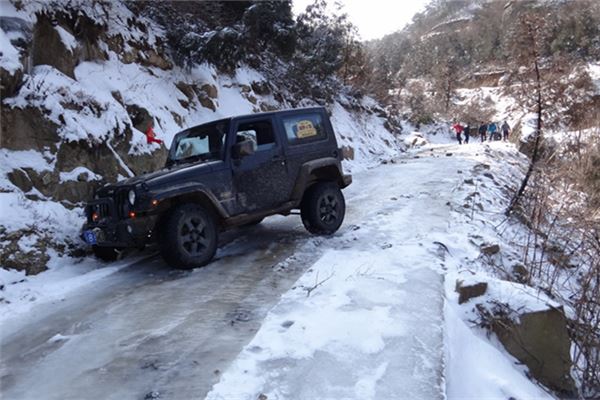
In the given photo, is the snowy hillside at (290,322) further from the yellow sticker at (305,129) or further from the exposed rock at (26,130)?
the exposed rock at (26,130)

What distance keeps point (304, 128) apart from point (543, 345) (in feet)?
14.3

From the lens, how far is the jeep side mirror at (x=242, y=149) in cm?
587

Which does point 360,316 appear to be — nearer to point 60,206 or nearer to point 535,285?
point 535,285

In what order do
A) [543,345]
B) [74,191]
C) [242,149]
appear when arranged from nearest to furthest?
1. [543,345]
2. [242,149]
3. [74,191]

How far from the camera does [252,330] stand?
4.00 m

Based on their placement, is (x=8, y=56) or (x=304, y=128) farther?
(x=304, y=128)

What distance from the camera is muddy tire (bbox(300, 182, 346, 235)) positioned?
695 centimetres

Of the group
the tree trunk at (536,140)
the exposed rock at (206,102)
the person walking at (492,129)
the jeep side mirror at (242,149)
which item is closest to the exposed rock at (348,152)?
the exposed rock at (206,102)

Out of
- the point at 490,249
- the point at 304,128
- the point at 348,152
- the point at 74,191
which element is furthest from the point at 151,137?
the point at 348,152

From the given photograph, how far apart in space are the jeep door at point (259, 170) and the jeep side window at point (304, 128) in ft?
0.94

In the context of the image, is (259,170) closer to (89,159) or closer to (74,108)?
(89,159)

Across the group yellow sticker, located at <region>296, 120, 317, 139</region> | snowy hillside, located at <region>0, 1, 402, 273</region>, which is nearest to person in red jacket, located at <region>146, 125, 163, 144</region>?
snowy hillside, located at <region>0, 1, 402, 273</region>

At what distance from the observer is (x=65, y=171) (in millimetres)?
6953

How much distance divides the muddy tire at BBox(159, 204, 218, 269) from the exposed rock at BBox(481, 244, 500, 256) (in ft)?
12.2
